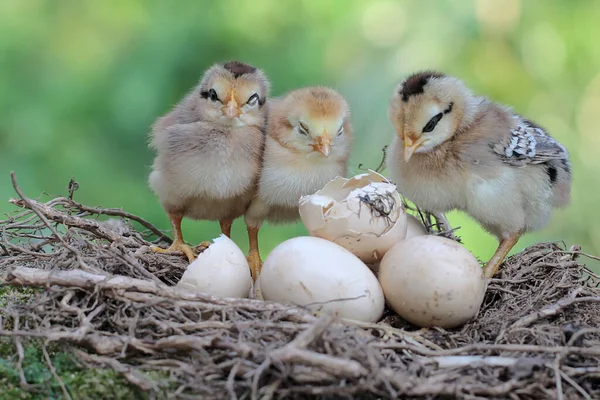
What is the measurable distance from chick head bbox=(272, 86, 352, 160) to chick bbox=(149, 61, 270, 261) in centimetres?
9

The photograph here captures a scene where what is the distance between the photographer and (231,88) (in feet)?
5.94

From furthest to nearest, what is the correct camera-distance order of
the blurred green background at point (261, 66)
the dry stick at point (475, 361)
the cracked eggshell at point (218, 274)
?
the blurred green background at point (261, 66)
the cracked eggshell at point (218, 274)
the dry stick at point (475, 361)

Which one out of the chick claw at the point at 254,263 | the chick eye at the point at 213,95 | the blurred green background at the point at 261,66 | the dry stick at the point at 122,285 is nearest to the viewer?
the dry stick at the point at 122,285

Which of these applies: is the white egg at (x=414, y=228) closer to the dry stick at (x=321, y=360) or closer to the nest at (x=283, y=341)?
the nest at (x=283, y=341)

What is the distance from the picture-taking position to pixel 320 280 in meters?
1.43

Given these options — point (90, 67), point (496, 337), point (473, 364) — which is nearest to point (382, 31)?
point (90, 67)

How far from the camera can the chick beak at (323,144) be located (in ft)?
5.67

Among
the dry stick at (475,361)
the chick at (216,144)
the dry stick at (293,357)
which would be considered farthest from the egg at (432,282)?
the chick at (216,144)

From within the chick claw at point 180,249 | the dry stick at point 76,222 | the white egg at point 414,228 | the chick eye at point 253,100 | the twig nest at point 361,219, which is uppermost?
the chick eye at point 253,100

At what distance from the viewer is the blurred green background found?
7.47 feet

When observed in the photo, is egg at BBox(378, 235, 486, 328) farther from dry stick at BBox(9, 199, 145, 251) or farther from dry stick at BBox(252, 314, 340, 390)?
dry stick at BBox(9, 199, 145, 251)

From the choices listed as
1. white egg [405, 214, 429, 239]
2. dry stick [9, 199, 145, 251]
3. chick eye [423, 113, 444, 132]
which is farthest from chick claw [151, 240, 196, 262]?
chick eye [423, 113, 444, 132]

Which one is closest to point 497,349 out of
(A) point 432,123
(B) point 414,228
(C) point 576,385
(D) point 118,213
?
(C) point 576,385

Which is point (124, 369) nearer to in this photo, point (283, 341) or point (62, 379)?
point (62, 379)
